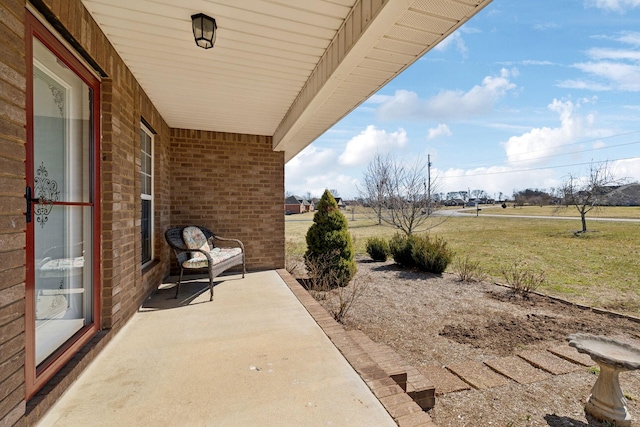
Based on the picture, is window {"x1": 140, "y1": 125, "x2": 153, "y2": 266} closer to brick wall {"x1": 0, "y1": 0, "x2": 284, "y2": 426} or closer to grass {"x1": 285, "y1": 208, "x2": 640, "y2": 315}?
brick wall {"x1": 0, "y1": 0, "x2": 284, "y2": 426}

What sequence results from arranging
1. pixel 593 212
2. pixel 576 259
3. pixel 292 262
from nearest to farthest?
1. pixel 292 262
2. pixel 576 259
3. pixel 593 212

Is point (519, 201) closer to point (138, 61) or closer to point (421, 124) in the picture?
point (421, 124)

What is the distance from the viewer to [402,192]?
10.4m

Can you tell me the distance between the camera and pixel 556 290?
6.36 m

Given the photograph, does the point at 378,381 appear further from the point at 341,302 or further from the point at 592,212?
the point at 592,212

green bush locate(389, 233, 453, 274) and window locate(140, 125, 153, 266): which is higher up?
window locate(140, 125, 153, 266)

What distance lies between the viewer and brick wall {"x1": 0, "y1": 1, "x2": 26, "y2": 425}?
135 cm

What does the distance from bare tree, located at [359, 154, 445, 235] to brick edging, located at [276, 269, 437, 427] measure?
7.26m

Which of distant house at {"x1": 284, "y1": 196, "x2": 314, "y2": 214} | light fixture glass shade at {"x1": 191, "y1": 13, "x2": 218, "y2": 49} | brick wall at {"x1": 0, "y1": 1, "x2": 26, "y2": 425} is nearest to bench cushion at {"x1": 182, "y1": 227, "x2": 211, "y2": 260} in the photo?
brick wall at {"x1": 0, "y1": 1, "x2": 26, "y2": 425}

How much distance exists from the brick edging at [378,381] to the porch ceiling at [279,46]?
2362mm

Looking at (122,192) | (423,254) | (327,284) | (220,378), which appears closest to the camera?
(220,378)

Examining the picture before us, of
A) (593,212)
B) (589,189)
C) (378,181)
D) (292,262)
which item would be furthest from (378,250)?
(593,212)

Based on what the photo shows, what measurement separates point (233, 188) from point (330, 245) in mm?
2214

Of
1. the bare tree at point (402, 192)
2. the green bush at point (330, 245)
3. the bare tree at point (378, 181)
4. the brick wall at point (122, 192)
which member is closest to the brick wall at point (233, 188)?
the brick wall at point (122, 192)
